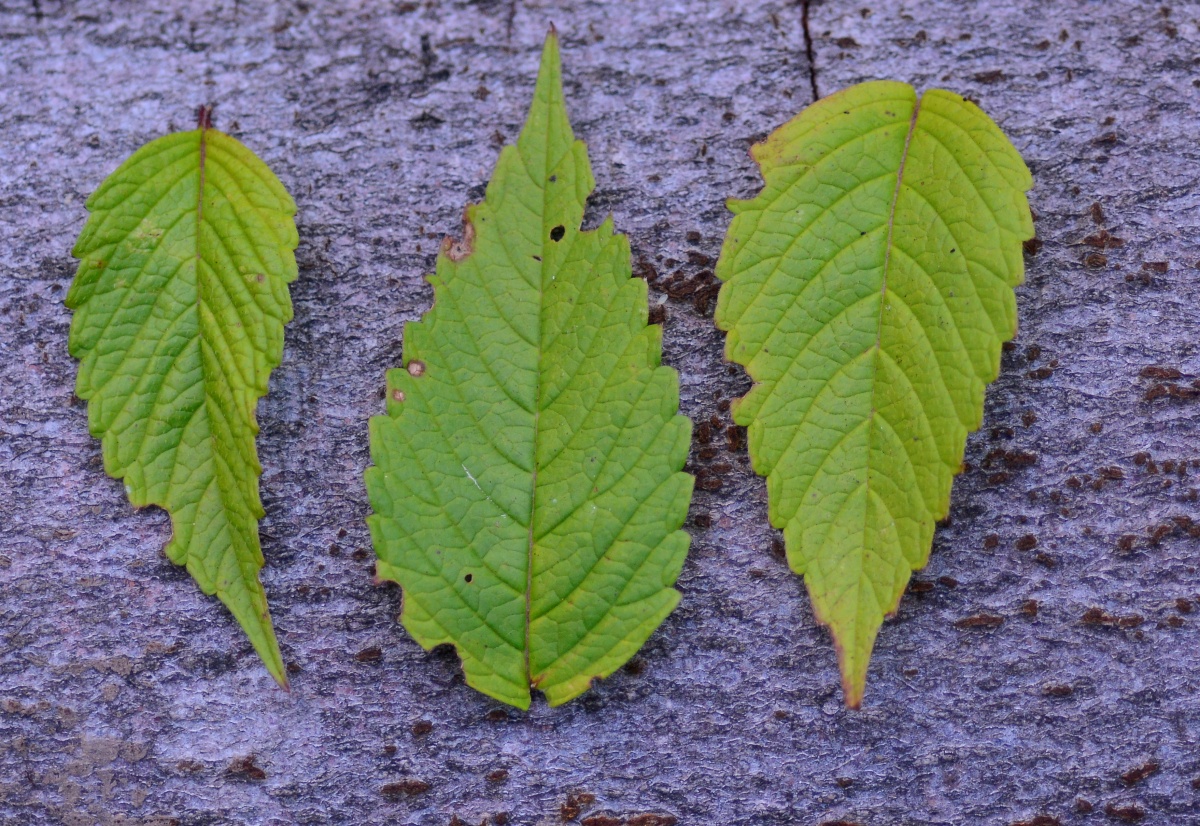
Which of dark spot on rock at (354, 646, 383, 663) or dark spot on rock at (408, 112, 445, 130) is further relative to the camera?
dark spot on rock at (408, 112, 445, 130)

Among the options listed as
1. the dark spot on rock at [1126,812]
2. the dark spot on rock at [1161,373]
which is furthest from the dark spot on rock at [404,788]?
the dark spot on rock at [1161,373]

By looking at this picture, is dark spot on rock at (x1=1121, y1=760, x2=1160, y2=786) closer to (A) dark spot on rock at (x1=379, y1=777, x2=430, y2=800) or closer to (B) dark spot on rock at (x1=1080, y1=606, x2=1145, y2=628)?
(B) dark spot on rock at (x1=1080, y1=606, x2=1145, y2=628)

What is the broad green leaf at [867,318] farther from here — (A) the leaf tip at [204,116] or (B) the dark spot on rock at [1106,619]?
(A) the leaf tip at [204,116]

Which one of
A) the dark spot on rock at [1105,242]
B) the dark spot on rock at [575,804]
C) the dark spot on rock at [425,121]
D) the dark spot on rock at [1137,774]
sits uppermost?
the dark spot on rock at [425,121]

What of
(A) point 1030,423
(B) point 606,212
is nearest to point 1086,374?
(A) point 1030,423

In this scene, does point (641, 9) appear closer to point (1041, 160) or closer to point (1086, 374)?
point (1041, 160)

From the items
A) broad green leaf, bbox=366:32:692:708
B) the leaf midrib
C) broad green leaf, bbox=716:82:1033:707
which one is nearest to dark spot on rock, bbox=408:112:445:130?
broad green leaf, bbox=366:32:692:708
